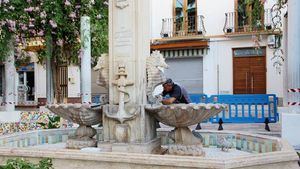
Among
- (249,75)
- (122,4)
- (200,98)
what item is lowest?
(200,98)

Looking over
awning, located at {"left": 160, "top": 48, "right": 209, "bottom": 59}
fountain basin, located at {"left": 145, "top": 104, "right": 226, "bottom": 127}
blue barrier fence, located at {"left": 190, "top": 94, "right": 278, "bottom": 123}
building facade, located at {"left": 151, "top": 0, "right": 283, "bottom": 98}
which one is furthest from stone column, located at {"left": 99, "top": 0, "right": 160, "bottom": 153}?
awning, located at {"left": 160, "top": 48, "right": 209, "bottom": 59}

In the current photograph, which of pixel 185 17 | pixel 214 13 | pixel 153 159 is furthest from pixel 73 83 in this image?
pixel 153 159

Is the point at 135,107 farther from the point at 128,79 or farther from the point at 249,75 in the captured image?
the point at 249,75

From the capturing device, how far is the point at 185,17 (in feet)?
71.3

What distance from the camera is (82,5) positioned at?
37.4 feet

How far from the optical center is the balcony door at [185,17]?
21.6 meters

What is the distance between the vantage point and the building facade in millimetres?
20016

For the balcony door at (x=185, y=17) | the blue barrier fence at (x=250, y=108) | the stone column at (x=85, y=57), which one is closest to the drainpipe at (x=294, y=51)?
the blue barrier fence at (x=250, y=108)

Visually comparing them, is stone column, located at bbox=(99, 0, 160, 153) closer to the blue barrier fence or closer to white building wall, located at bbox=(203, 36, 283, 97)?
the blue barrier fence

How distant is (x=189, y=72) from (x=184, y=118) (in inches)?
647

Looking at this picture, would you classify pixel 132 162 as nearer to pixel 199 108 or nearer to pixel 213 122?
pixel 199 108

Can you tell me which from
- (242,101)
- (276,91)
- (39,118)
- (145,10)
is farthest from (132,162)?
(276,91)

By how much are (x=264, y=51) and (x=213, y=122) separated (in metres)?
8.26

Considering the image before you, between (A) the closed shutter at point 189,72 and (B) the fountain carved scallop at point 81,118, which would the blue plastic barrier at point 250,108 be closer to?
(B) the fountain carved scallop at point 81,118
